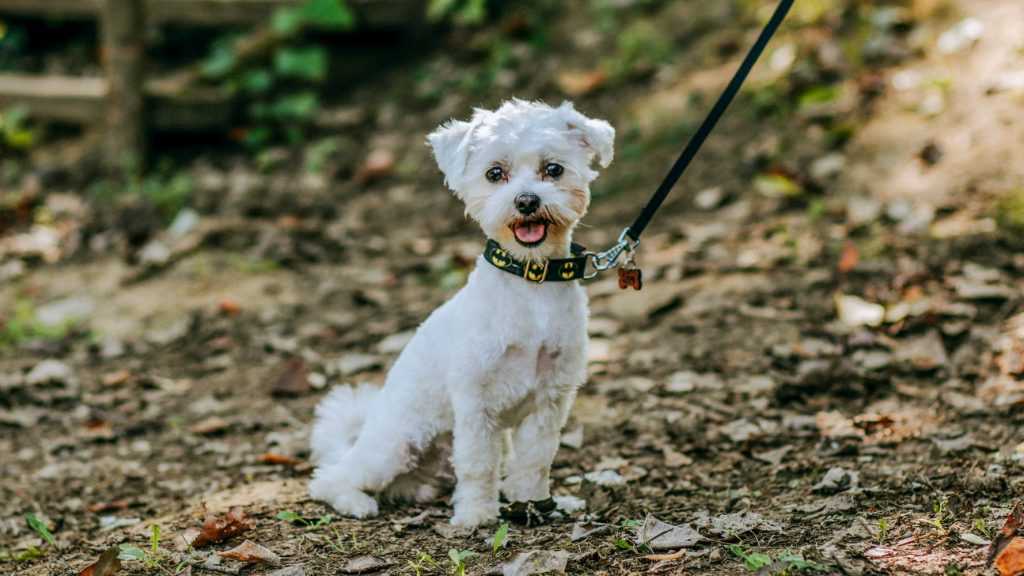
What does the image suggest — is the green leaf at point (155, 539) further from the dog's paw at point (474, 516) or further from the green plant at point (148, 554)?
the dog's paw at point (474, 516)

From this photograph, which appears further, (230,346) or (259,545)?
(230,346)

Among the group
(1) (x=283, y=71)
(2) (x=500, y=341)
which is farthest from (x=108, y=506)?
(1) (x=283, y=71)

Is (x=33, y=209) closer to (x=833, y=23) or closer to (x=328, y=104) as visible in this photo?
(x=328, y=104)

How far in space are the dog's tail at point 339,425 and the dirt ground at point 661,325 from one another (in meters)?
0.23

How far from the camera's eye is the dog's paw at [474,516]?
3395mm

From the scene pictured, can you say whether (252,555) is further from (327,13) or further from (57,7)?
(57,7)

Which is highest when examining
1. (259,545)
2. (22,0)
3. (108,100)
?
(22,0)

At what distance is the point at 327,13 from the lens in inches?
318

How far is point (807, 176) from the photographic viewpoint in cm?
627

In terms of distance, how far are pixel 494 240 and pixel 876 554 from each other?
1472 millimetres

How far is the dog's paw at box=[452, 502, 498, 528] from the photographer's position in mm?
3395

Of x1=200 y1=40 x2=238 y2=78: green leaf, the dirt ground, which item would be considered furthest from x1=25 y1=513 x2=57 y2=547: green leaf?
x1=200 y1=40 x2=238 y2=78: green leaf

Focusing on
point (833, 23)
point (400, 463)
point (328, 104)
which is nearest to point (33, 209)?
point (328, 104)

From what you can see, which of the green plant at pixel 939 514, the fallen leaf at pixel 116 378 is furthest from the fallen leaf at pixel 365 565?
the fallen leaf at pixel 116 378
